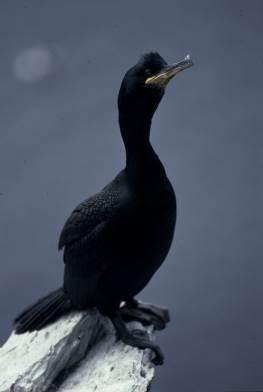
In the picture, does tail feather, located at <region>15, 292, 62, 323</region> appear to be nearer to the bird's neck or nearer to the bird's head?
the bird's neck

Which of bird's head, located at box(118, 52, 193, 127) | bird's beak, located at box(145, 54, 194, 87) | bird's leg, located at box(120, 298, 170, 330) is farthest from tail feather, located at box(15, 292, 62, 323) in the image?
bird's beak, located at box(145, 54, 194, 87)

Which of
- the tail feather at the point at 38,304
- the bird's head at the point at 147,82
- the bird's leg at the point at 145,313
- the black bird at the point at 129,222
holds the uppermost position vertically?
the bird's head at the point at 147,82

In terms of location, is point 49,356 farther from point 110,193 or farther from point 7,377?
point 110,193

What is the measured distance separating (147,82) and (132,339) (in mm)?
949

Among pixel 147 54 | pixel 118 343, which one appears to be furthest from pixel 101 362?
pixel 147 54

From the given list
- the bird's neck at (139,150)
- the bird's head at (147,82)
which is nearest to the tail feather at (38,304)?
the bird's neck at (139,150)

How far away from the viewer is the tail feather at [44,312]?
9.58 feet

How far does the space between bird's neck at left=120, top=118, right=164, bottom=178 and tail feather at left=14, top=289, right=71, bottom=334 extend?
2.01ft

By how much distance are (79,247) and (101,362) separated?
43 centimetres

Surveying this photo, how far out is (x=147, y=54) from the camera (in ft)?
8.29

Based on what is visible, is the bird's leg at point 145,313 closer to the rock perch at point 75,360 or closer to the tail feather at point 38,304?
the rock perch at point 75,360

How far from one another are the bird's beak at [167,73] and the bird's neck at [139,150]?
0.16m

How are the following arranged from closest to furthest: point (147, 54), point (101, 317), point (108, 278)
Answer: point (147, 54)
point (108, 278)
point (101, 317)

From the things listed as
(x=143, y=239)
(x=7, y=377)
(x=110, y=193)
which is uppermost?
(x=110, y=193)
